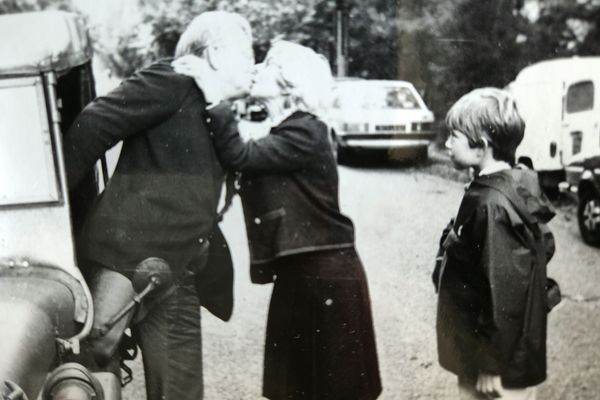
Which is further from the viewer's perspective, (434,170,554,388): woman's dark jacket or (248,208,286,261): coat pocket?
(248,208,286,261): coat pocket

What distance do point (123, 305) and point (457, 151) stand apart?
3.84 ft

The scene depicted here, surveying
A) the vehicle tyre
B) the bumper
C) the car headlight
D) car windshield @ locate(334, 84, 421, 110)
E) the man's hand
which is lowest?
the man's hand

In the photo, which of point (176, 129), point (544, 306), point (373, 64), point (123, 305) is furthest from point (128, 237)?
point (544, 306)

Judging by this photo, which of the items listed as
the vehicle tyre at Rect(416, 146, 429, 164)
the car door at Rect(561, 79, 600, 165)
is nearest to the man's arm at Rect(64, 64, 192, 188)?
the vehicle tyre at Rect(416, 146, 429, 164)

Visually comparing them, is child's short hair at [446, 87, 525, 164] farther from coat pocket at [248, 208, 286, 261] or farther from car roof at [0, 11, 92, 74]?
car roof at [0, 11, 92, 74]

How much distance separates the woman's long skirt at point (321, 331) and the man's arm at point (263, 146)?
304mm

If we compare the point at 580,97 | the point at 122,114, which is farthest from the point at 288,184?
the point at 580,97

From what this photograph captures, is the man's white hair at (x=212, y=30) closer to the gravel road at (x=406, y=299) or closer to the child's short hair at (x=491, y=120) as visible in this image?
the gravel road at (x=406, y=299)

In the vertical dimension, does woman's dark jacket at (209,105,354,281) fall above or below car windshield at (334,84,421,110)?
below

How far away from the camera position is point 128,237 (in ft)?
7.57

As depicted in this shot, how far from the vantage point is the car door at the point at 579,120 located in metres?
2.11

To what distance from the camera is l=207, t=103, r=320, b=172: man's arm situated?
2.19 metres

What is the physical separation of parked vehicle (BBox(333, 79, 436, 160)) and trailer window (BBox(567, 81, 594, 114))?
1.34 feet

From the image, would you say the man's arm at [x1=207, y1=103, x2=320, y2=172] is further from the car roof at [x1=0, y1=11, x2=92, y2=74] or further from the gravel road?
the car roof at [x1=0, y1=11, x2=92, y2=74]
